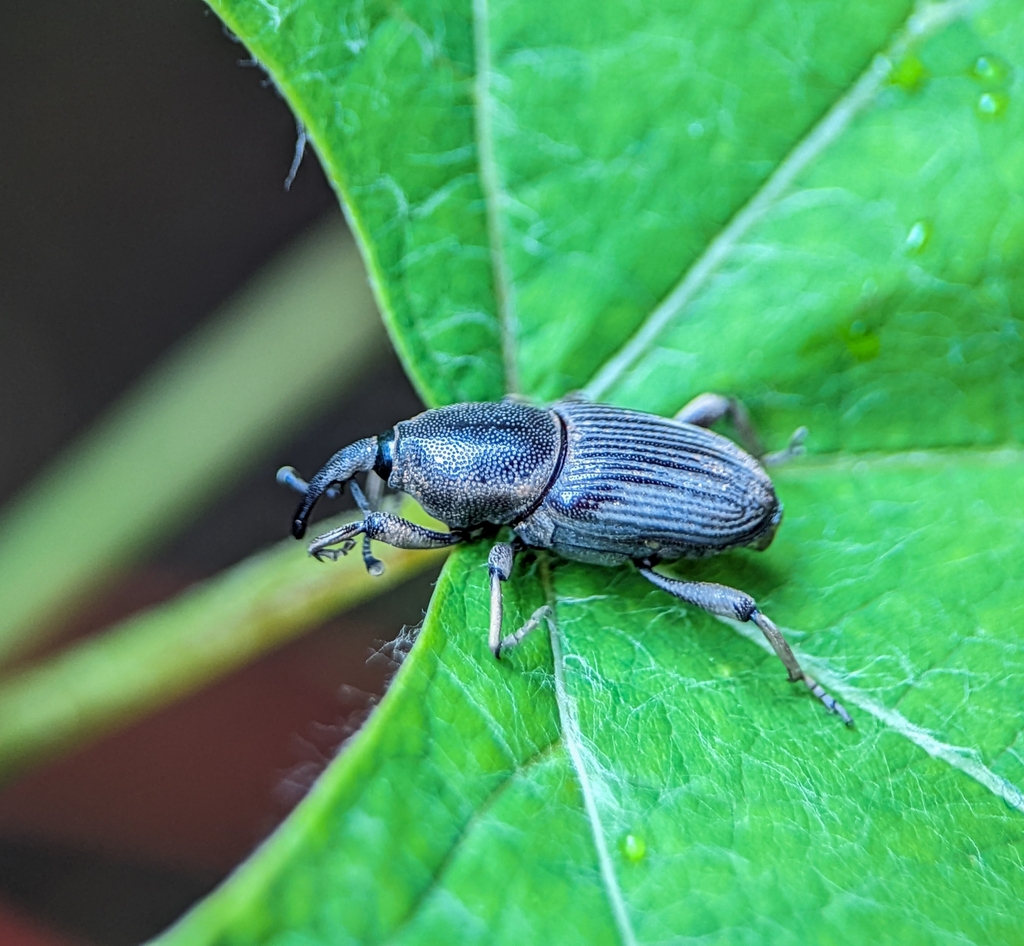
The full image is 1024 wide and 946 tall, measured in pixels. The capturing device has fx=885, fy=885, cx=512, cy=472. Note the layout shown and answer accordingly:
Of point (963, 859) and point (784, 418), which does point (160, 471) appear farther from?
point (963, 859)

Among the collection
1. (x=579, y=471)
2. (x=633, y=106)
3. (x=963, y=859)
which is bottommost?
(x=963, y=859)

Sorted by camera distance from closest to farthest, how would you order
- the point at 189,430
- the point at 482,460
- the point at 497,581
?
1. the point at 497,581
2. the point at 482,460
3. the point at 189,430

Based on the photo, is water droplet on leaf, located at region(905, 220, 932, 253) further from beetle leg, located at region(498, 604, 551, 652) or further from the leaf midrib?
beetle leg, located at region(498, 604, 551, 652)

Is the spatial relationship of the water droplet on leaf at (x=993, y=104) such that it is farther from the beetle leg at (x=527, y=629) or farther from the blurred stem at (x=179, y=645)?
the blurred stem at (x=179, y=645)

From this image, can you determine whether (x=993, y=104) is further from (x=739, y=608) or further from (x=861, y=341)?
(x=739, y=608)

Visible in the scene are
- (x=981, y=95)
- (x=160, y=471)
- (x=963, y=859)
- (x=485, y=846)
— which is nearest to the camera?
(x=485, y=846)

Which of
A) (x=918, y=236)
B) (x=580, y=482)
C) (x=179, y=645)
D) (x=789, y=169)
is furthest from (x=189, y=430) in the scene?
(x=918, y=236)

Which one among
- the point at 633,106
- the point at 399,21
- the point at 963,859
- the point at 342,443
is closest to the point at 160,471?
the point at 342,443
